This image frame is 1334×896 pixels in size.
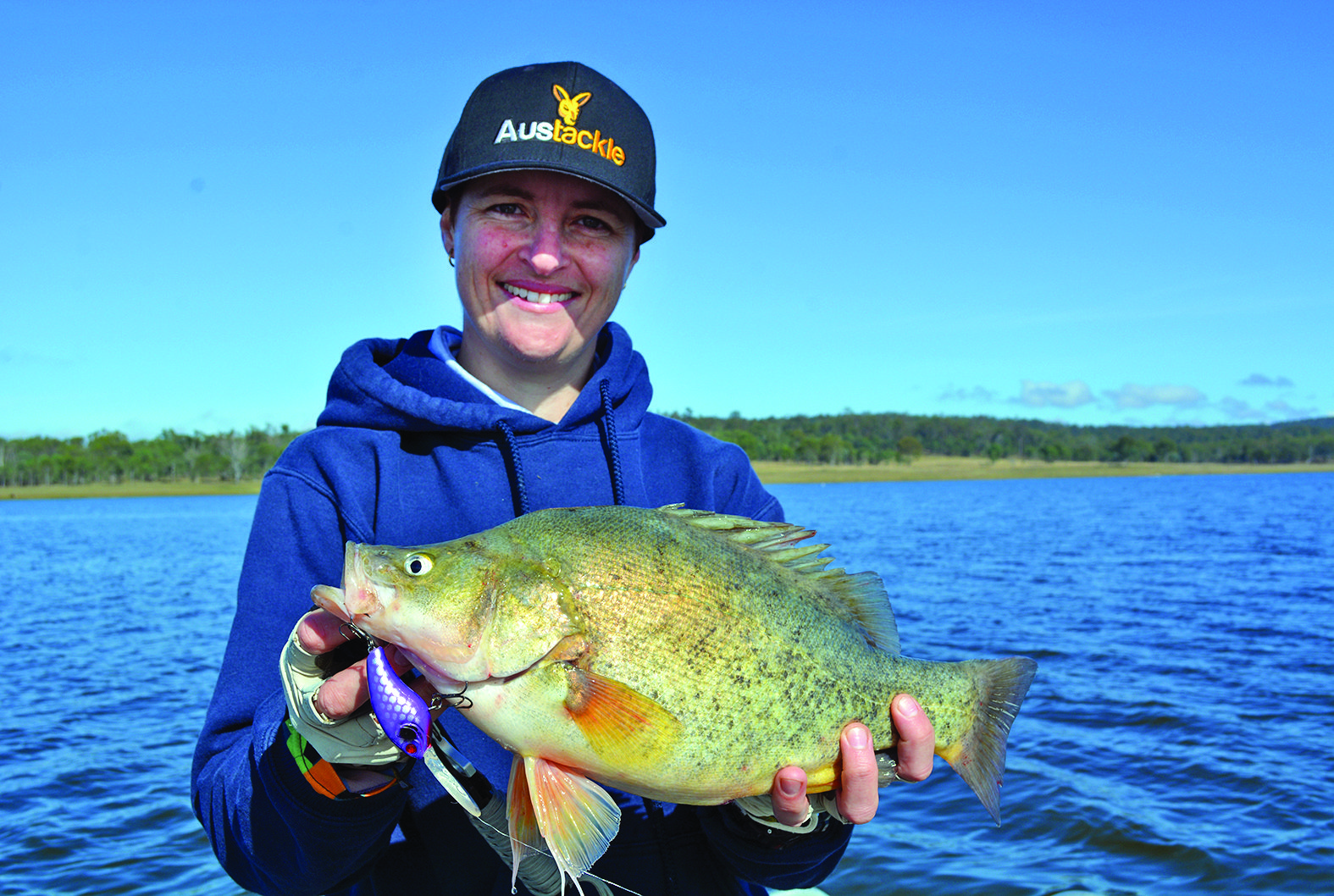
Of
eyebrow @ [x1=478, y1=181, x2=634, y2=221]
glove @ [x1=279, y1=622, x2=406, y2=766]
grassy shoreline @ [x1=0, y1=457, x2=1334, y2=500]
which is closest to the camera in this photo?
glove @ [x1=279, y1=622, x2=406, y2=766]

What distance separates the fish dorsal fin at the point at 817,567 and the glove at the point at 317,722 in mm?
1007

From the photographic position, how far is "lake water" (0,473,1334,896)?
866 cm

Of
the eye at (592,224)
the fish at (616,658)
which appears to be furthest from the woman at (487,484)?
the fish at (616,658)

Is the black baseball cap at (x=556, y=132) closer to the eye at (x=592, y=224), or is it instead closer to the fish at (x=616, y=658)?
the eye at (x=592, y=224)

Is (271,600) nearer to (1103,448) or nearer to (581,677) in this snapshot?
(581,677)

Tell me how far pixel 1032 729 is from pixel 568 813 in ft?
38.5

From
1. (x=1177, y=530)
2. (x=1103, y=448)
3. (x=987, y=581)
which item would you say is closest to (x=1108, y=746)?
(x=987, y=581)

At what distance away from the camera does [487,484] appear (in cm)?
308

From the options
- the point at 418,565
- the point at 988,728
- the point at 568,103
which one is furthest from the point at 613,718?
the point at 568,103

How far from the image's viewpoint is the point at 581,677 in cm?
230

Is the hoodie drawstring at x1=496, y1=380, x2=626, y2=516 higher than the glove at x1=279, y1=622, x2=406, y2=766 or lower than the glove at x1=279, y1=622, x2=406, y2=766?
higher

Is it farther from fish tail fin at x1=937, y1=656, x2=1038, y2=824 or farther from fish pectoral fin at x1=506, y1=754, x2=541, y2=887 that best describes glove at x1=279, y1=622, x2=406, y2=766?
fish tail fin at x1=937, y1=656, x2=1038, y2=824

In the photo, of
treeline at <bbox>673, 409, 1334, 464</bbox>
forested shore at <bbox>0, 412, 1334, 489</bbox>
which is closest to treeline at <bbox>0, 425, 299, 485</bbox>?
forested shore at <bbox>0, 412, 1334, 489</bbox>

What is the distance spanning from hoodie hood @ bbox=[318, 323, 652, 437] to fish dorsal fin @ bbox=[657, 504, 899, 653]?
0.60 m
